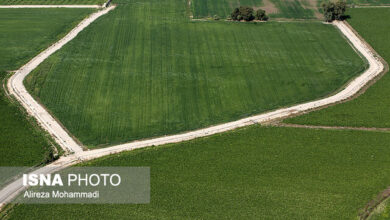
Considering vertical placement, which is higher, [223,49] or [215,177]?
[223,49]

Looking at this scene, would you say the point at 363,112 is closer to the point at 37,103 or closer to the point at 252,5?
the point at 252,5

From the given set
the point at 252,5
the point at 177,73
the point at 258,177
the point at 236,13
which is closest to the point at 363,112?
the point at 258,177

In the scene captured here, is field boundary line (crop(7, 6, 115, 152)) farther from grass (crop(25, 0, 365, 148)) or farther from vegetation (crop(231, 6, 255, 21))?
vegetation (crop(231, 6, 255, 21))

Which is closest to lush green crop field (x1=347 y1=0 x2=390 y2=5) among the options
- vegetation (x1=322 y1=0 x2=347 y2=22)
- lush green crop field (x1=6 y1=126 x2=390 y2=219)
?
vegetation (x1=322 y1=0 x2=347 y2=22)

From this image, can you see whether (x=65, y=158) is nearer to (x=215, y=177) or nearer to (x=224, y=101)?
(x=215, y=177)

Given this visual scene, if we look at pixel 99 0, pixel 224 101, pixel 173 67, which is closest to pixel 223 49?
pixel 173 67

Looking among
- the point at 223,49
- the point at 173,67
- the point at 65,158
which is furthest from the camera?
the point at 223,49
